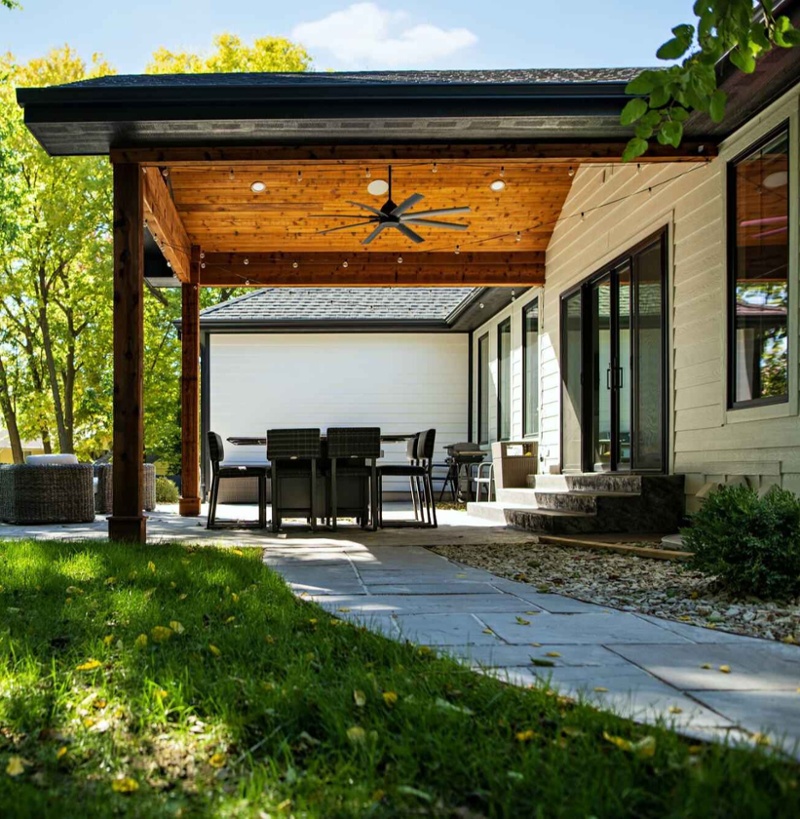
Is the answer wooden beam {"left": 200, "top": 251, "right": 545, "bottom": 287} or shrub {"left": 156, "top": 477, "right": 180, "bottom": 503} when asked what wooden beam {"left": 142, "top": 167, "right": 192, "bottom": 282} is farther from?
shrub {"left": 156, "top": 477, "right": 180, "bottom": 503}

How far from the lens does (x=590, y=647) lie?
302cm

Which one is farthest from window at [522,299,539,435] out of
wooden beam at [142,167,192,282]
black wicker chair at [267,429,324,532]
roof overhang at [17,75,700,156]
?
roof overhang at [17,75,700,156]

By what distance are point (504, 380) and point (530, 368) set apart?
1478 millimetres

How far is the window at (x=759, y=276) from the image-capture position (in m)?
5.82

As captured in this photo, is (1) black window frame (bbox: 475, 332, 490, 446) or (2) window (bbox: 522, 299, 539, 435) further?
(1) black window frame (bbox: 475, 332, 490, 446)

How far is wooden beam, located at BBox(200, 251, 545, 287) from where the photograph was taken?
11.3 meters

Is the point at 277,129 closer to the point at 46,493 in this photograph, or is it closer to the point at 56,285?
the point at 46,493

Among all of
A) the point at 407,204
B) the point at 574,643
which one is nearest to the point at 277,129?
the point at 407,204

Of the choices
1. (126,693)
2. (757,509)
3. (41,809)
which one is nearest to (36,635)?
(126,693)

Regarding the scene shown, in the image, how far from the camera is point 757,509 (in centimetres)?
403

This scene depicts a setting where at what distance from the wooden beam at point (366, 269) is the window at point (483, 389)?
11.8ft

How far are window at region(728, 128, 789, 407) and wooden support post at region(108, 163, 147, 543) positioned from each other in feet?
13.8

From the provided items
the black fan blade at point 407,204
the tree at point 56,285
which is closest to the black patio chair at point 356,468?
the black fan blade at point 407,204

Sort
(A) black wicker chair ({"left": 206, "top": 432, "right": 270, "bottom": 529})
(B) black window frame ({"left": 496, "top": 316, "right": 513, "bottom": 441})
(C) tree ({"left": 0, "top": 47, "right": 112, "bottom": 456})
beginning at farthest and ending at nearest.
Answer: (C) tree ({"left": 0, "top": 47, "right": 112, "bottom": 456}), (B) black window frame ({"left": 496, "top": 316, "right": 513, "bottom": 441}), (A) black wicker chair ({"left": 206, "top": 432, "right": 270, "bottom": 529})
